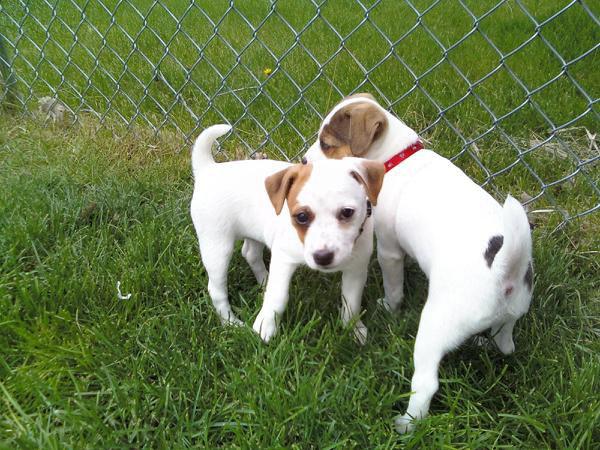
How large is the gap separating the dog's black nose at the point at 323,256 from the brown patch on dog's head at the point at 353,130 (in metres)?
0.92

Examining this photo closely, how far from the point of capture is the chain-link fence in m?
3.58

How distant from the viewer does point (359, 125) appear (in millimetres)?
2885

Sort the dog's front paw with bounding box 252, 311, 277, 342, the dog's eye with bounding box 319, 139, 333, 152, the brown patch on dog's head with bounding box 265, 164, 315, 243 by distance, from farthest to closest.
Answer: the dog's eye with bounding box 319, 139, 333, 152 → the dog's front paw with bounding box 252, 311, 277, 342 → the brown patch on dog's head with bounding box 265, 164, 315, 243

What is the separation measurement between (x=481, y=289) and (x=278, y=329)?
3.04ft

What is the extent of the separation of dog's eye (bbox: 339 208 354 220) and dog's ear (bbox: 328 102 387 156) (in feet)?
2.39

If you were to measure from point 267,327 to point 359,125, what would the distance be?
113 centimetres

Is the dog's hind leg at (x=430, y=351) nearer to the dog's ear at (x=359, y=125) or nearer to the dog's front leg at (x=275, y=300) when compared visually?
the dog's front leg at (x=275, y=300)

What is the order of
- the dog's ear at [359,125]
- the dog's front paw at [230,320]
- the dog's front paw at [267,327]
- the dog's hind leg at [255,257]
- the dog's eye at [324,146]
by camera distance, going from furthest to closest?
the dog's hind leg at [255,257], the dog's eye at [324,146], the dog's ear at [359,125], the dog's front paw at [230,320], the dog's front paw at [267,327]

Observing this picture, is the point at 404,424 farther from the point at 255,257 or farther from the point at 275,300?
the point at 255,257

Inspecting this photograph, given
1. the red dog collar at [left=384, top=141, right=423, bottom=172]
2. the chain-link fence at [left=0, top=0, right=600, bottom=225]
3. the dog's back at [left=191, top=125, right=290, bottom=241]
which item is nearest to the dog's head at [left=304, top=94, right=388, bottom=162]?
the red dog collar at [left=384, top=141, right=423, bottom=172]

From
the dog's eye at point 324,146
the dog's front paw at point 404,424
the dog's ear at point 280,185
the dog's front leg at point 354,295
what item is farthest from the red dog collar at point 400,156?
the dog's front paw at point 404,424

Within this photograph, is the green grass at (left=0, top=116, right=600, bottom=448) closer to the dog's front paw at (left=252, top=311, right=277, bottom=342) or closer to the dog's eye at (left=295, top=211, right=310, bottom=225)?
the dog's front paw at (left=252, top=311, right=277, bottom=342)

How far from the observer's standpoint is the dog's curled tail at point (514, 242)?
1.87 m

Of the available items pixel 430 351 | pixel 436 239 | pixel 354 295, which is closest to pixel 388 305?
pixel 354 295
